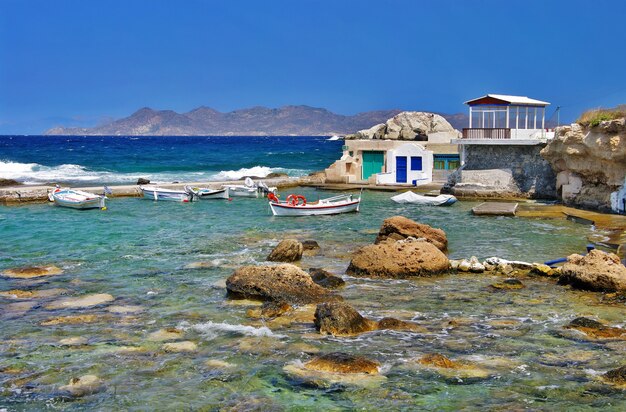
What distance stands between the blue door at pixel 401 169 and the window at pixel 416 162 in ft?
1.75

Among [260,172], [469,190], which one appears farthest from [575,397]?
[260,172]

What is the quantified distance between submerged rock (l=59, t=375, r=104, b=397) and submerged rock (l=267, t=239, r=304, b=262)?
9.95 metres

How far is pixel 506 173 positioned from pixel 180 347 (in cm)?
2954

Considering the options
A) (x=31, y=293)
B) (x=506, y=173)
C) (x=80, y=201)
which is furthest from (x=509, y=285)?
(x=80, y=201)

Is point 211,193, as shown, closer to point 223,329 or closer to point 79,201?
point 79,201

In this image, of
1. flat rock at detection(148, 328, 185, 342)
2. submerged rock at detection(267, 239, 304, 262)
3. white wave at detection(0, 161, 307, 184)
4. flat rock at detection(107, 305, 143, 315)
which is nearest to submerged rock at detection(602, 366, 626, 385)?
flat rock at detection(148, 328, 185, 342)

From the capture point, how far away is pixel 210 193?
3959 cm

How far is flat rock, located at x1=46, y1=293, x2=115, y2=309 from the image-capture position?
15.3 metres

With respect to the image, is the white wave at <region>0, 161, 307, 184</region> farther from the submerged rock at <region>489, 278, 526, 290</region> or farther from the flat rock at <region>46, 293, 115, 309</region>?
the submerged rock at <region>489, 278, 526, 290</region>

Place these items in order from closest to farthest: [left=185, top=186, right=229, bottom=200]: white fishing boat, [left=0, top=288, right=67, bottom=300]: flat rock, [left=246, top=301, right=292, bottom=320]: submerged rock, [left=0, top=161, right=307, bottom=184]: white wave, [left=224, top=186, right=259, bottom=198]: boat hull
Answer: [left=246, top=301, right=292, bottom=320]: submerged rock, [left=0, top=288, right=67, bottom=300]: flat rock, [left=185, top=186, right=229, bottom=200]: white fishing boat, [left=224, top=186, right=259, bottom=198]: boat hull, [left=0, top=161, right=307, bottom=184]: white wave

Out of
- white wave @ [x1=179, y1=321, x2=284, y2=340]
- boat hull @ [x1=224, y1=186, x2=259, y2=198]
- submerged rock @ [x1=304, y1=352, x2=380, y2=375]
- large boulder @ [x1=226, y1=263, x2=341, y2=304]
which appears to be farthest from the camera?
boat hull @ [x1=224, y1=186, x2=259, y2=198]

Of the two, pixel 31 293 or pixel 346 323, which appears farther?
pixel 31 293

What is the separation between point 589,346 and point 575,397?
2.44m

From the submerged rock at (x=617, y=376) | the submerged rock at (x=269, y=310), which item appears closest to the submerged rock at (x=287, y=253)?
the submerged rock at (x=269, y=310)
